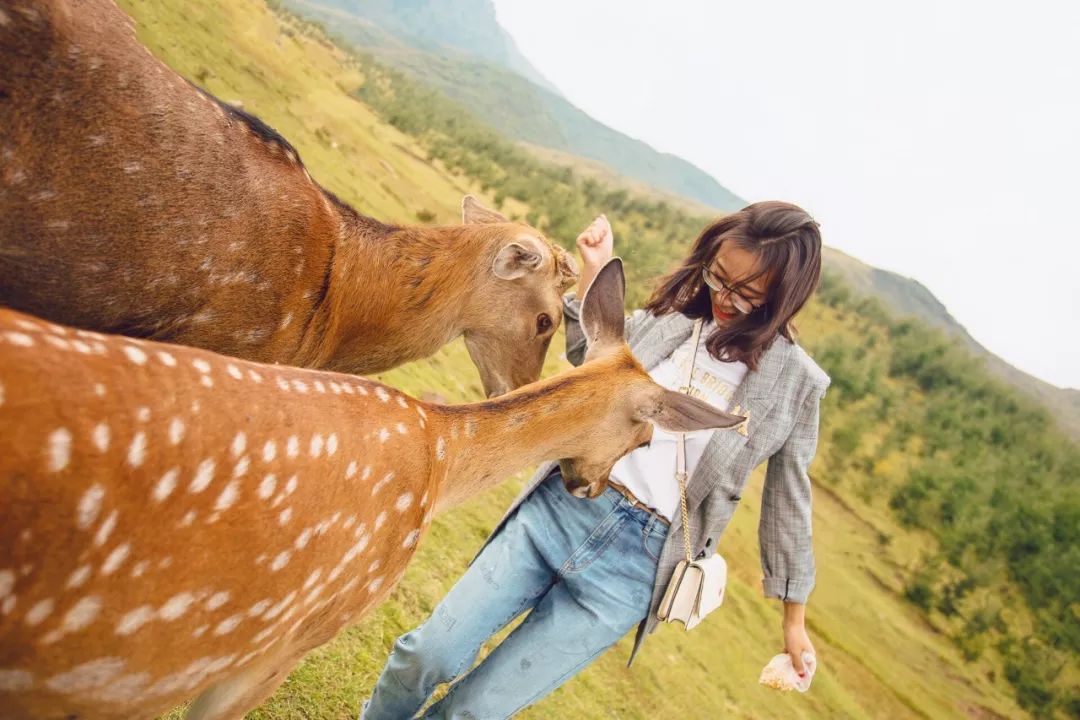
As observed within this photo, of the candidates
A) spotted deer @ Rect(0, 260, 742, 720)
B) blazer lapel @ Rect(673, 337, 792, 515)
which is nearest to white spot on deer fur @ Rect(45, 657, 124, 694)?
spotted deer @ Rect(0, 260, 742, 720)

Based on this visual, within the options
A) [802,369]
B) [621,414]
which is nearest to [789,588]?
[802,369]

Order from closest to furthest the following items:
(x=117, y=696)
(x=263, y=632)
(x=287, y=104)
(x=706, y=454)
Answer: (x=117, y=696), (x=263, y=632), (x=706, y=454), (x=287, y=104)

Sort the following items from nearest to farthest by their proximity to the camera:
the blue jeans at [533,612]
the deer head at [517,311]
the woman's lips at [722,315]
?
the blue jeans at [533,612], the woman's lips at [722,315], the deer head at [517,311]

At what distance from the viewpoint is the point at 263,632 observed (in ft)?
6.79

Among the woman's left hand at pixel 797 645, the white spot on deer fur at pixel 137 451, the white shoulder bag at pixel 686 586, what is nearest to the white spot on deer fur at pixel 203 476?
the white spot on deer fur at pixel 137 451

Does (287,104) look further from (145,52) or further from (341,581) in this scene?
(341,581)

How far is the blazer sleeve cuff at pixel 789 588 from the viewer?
3.22 metres

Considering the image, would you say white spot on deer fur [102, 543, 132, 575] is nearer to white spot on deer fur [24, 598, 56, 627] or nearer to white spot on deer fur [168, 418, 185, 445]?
white spot on deer fur [24, 598, 56, 627]

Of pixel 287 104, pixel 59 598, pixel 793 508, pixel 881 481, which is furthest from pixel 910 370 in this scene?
pixel 59 598

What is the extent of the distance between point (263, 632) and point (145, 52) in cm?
260

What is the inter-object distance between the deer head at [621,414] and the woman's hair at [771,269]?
363 millimetres

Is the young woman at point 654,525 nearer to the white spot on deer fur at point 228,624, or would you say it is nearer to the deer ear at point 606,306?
the deer ear at point 606,306

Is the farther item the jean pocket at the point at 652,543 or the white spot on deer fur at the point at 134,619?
the jean pocket at the point at 652,543

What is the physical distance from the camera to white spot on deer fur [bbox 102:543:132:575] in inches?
64.4
